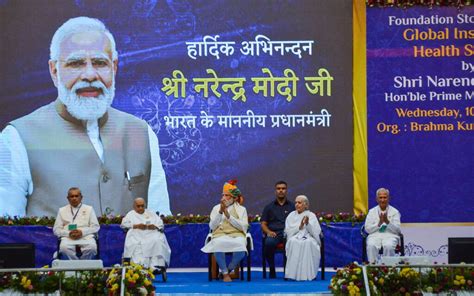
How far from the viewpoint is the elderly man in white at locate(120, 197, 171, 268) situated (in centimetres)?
1208

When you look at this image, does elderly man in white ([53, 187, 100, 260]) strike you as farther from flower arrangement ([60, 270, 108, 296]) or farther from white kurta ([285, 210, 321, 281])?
flower arrangement ([60, 270, 108, 296])

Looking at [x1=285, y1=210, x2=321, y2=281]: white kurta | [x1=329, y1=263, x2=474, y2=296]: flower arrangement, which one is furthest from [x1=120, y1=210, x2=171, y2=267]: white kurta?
[x1=329, y1=263, x2=474, y2=296]: flower arrangement

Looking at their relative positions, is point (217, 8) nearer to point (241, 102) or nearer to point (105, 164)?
point (241, 102)

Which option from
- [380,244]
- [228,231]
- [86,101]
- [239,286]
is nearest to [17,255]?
[239,286]

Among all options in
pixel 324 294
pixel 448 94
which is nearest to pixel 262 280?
pixel 324 294

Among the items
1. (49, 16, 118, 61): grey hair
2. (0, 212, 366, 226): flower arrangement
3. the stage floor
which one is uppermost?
(49, 16, 118, 61): grey hair

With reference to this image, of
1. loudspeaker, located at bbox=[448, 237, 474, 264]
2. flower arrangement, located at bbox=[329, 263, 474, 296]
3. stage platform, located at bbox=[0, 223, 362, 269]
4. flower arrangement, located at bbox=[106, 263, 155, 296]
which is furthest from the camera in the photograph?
stage platform, located at bbox=[0, 223, 362, 269]

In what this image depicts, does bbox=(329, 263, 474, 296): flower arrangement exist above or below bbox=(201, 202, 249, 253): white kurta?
below

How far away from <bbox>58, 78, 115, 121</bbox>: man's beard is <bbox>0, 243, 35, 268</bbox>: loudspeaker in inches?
140

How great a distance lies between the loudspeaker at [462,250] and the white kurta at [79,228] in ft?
13.0

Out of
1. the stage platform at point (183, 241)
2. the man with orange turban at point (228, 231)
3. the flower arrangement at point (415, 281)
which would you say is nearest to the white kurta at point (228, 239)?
the man with orange turban at point (228, 231)

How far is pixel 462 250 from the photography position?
34.1 feet

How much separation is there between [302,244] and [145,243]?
5.70 ft

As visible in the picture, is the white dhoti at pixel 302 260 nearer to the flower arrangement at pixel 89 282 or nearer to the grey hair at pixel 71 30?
the flower arrangement at pixel 89 282
